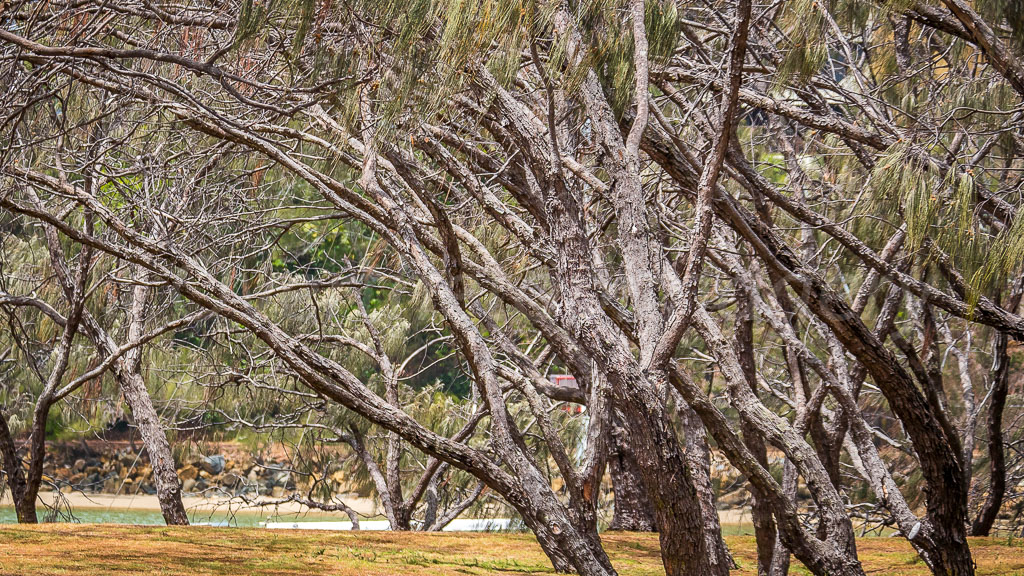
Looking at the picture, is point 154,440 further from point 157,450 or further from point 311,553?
point 311,553

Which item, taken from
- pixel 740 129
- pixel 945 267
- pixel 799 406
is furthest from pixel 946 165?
pixel 740 129

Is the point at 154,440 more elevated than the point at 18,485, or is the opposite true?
the point at 154,440

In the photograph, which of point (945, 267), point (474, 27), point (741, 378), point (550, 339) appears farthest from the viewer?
point (550, 339)

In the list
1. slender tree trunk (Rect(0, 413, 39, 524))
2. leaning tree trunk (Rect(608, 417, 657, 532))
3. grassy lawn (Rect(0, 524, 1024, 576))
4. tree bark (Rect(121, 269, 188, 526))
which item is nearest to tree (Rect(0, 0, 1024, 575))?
grassy lawn (Rect(0, 524, 1024, 576))

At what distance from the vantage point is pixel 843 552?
3.55 m

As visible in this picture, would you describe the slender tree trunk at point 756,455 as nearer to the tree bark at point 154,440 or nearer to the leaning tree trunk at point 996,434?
the leaning tree trunk at point 996,434

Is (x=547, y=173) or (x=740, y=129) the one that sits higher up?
(x=740, y=129)

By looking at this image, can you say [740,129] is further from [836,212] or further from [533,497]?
[533,497]

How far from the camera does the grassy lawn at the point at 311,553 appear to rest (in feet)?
11.7

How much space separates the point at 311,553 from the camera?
4.20 metres

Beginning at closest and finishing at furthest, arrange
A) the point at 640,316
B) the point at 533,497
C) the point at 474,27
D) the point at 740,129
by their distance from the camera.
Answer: the point at 474,27 → the point at 640,316 → the point at 533,497 → the point at 740,129

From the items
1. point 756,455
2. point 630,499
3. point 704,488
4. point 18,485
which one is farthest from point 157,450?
point 756,455

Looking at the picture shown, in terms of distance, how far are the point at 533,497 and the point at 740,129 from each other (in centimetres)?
485

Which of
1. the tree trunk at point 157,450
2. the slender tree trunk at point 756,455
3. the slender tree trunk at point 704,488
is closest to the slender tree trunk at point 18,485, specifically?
the tree trunk at point 157,450
